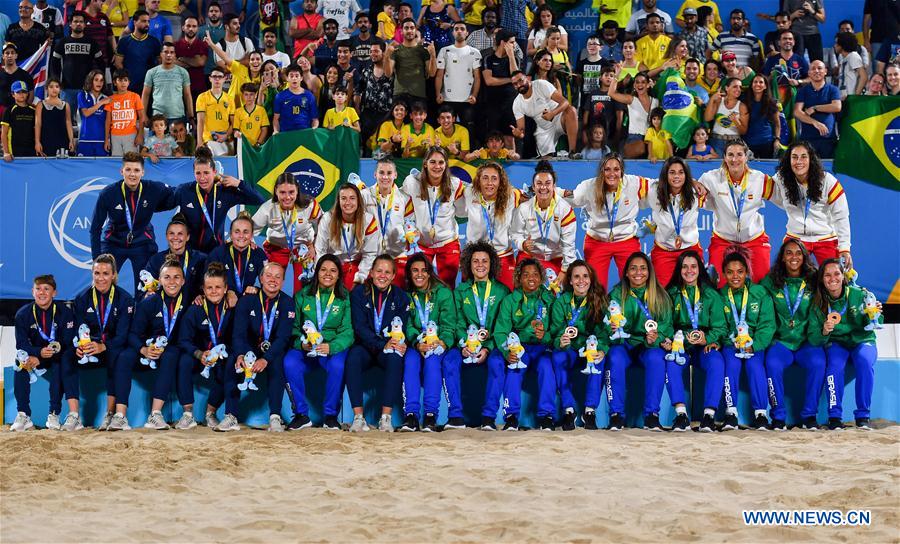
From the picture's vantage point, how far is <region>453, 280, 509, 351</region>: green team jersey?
9.52 meters

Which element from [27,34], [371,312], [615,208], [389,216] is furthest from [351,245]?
[27,34]

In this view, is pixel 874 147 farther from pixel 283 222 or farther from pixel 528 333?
pixel 283 222

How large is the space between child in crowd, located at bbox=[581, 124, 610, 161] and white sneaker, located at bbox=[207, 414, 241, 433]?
5465 mm

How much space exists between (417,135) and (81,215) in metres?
3.79

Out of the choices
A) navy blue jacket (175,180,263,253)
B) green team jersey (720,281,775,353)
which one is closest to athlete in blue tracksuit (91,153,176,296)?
navy blue jacket (175,180,263,253)

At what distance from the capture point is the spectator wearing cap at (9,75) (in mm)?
14000

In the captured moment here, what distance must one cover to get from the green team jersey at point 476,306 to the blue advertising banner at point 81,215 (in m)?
3.02

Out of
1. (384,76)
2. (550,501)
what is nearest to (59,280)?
(384,76)

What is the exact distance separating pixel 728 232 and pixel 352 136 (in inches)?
170

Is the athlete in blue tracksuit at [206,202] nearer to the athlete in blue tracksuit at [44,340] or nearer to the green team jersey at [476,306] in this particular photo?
the athlete in blue tracksuit at [44,340]

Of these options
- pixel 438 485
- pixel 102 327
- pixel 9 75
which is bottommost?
pixel 438 485

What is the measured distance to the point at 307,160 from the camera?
41.3 feet

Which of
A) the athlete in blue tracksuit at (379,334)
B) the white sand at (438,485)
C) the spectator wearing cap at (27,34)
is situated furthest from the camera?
the spectator wearing cap at (27,34)

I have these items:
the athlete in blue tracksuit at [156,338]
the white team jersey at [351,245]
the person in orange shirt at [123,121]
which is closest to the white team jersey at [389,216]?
the white team jersey at [351,245]
